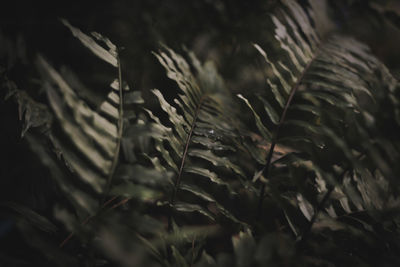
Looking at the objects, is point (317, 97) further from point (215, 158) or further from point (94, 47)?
point (94, 47)

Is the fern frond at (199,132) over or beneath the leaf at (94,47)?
beneath

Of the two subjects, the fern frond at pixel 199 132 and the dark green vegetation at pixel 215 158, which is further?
the fern frond at pixel 199 132

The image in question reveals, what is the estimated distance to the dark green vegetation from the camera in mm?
341

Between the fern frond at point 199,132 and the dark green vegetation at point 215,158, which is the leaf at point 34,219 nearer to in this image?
the dark green vegetation at point 215,158

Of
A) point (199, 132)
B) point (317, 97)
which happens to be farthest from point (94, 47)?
point (317, 97)

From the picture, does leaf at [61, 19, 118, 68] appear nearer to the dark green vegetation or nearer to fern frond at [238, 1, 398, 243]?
the dark green vegetation

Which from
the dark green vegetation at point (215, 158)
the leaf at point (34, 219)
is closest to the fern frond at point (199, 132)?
the dark green vegetation at point (215, 158)

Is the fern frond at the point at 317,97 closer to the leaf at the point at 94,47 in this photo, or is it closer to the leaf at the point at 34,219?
the leaf at the point at 94,47

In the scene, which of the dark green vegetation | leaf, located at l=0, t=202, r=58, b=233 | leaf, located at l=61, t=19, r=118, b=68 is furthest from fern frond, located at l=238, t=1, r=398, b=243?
leaf, located at l=0, t=202, r=58, b=233

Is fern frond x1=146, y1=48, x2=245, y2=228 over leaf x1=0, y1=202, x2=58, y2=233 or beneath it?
over

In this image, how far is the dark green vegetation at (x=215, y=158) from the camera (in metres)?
0.34

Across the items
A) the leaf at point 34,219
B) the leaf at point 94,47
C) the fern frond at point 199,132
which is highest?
the leaf at point 94,47

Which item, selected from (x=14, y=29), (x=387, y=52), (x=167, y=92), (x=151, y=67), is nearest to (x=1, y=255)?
(x=167, y=92)

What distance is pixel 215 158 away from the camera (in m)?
0.53
